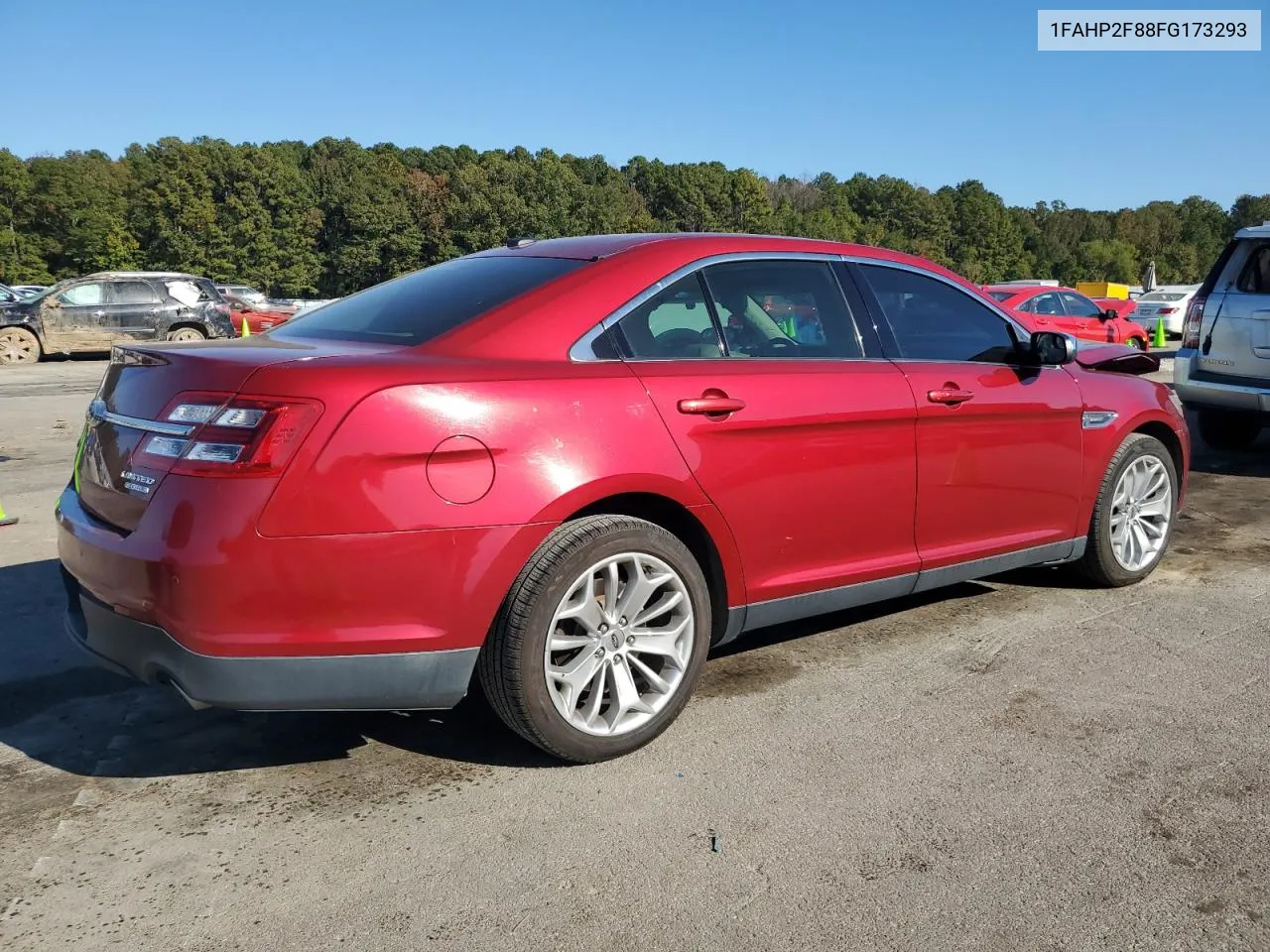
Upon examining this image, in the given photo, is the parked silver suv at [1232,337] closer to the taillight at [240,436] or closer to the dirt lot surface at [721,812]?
the dirt lot surface at [721,812]

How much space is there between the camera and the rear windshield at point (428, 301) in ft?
11.4

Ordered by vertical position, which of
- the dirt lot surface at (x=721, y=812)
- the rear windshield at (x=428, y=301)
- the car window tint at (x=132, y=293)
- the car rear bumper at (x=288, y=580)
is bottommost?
the dirt lot surface at (x=721, y=812)

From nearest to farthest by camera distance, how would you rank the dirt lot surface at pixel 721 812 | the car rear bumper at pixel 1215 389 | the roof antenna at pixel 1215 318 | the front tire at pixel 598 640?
1. the dirt lot surface at pixel 721 812
2. the front tire at pixel 598 640
3. the car rear bumper at pixel 1215 389
4. the roof antenna at pixel 1215 318

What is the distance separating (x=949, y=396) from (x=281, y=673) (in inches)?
104

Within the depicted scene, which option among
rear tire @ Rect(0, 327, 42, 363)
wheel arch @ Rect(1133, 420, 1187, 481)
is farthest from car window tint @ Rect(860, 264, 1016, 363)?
rear tire @ Rect(0, 327, 42, 363)

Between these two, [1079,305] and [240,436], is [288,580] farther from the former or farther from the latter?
[1079,305]

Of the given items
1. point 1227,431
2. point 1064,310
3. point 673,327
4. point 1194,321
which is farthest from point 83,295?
point 673,327

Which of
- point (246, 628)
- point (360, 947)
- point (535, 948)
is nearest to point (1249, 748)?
point (535, 948)

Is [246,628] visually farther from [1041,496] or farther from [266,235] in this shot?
[266,235]

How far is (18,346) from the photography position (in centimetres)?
2103

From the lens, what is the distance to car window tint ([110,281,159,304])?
2152cm

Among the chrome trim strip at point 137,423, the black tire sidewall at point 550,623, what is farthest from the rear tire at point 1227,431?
the chrome trim strip at point 137,423

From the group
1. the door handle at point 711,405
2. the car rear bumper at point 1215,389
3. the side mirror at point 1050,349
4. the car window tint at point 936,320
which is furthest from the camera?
the car rear bumper at point 1215,389

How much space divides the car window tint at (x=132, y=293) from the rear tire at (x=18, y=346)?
1668 millimetres
